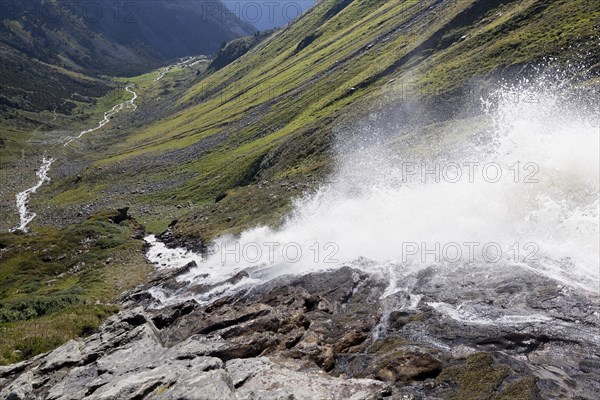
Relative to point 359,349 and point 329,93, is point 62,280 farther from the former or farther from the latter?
point 329,93

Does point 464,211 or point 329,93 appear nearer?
point 464,211

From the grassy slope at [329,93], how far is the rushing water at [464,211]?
22.3 ft

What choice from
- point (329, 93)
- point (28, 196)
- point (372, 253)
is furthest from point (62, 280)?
point (28, 196)

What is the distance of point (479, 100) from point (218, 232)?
3976 centimetres

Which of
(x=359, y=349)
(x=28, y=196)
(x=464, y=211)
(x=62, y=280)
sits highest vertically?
(x=28, y=196)

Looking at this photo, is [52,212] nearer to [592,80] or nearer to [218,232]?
[218,232]

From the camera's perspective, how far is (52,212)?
92.4 metres

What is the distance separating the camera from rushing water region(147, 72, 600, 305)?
33.2 m

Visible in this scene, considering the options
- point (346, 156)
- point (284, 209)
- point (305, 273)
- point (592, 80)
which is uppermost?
point (592, 80)

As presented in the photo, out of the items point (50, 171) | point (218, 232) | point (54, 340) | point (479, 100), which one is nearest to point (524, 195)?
point (479, 100)

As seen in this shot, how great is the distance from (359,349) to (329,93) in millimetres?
88336

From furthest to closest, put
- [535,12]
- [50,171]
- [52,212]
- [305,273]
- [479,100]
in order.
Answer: [50,171] → [52,212] → [535,12] → [479,100] → [305,273]

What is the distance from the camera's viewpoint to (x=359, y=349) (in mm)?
22953

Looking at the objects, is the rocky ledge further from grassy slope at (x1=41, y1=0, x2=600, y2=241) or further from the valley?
grassy slope at (x1=41, y1=0, x2=600, y2=241)
